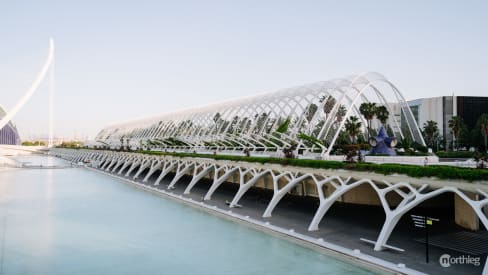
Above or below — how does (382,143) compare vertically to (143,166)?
above

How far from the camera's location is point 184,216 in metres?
26.3

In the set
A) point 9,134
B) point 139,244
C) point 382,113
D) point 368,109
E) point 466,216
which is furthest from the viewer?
point 9,134

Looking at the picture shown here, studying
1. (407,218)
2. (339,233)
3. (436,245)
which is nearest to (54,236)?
(339,233)

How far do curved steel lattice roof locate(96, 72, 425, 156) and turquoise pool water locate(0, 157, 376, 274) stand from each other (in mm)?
11157

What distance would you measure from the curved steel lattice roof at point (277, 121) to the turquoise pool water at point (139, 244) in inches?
439

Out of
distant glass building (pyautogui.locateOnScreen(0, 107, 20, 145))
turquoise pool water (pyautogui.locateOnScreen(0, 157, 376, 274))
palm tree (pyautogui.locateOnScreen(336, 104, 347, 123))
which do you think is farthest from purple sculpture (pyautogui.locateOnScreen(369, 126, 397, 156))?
distant glass building (pyautogui.locateOnScreen(0, 107, 20, 145))

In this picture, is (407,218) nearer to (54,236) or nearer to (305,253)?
(305,253)

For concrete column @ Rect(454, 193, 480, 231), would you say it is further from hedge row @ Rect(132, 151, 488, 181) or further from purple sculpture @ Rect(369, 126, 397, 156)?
purple sculpture @ Rect(369, 126, 397, 156)

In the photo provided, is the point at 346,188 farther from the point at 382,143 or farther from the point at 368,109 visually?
the point at 368,109

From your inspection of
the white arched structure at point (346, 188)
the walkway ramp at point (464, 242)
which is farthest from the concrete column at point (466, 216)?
the walkway ramp at point (464, 242)

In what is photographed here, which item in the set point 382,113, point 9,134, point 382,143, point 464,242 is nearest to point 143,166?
point 382,113

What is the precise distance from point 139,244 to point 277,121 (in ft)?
90.1

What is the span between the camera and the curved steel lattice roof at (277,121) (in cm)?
3528

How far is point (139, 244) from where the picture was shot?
62.8 ft
